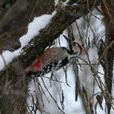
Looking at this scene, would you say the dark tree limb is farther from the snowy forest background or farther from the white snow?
the white snow

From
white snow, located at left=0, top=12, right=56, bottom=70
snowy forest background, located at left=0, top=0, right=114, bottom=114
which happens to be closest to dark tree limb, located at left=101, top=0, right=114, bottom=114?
snowy forest background, located at left=0, top=0, right=114, bottom=114

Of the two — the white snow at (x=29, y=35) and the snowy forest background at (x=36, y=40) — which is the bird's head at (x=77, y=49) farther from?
the white snow at (x=29, y=35)

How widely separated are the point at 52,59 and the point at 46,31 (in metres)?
0.10

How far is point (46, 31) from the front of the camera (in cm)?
151

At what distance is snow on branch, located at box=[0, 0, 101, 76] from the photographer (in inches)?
58.9

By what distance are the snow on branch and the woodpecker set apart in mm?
22

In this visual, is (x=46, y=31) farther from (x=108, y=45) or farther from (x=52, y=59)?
(x=108, y=45)

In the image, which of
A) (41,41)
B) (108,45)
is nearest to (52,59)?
(41,41)

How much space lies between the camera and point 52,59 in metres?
1.55

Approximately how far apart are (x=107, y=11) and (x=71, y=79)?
4.21 feet

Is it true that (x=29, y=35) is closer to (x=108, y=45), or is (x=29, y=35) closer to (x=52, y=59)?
(x=52, y=59)

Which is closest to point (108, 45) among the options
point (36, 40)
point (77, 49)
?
point (77, 49)

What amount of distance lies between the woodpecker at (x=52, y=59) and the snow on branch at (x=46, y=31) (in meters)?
0.02

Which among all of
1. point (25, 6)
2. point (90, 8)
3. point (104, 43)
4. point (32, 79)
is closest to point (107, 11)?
point (90, 8)
